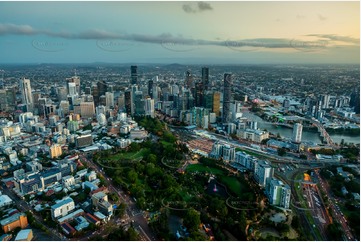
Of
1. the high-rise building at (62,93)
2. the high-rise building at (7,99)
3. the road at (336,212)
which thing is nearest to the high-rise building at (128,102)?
the high-rise building at (62,93)

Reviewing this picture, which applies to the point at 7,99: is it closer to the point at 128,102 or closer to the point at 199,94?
the point at 128,102

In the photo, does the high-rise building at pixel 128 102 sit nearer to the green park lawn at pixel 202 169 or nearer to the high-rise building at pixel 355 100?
the green park lawn at pixel 202 169

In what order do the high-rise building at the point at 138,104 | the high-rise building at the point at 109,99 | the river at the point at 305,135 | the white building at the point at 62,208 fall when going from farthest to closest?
the high-rise building at the point at 109,99
the high-rise building at the point at 138,104
the river at the point at 305,135
the white building at the point at 62,208

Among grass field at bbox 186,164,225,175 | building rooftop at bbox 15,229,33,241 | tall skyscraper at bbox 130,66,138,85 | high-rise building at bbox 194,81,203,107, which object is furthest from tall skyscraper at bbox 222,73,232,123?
building rooftop at bbox 15,229,33,241

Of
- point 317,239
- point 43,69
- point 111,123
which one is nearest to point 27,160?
point 111,123

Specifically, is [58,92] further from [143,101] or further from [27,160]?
[27,160]

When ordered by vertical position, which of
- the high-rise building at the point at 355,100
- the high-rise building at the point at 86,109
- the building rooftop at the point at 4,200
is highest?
the high-rise building at the point at 355,100

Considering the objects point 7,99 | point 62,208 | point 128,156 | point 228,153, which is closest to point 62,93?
point 7,99
